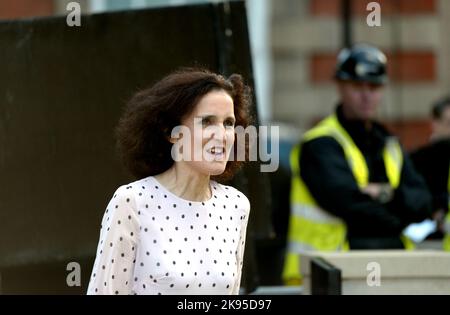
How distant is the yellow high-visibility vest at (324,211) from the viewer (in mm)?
7227

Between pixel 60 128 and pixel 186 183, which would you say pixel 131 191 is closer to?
pixel 186 183

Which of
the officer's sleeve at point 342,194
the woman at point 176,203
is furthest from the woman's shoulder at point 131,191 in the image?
the officer's sleeve at point 342,194

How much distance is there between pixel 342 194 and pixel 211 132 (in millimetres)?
3187

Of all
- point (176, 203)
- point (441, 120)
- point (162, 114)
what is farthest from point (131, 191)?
point (441, 120)

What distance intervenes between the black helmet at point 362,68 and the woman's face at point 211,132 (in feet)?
12.2

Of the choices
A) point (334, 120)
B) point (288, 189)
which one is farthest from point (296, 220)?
point (288, 189)

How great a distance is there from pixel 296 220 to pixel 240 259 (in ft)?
10.9

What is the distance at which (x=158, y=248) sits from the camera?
3896 millimetres

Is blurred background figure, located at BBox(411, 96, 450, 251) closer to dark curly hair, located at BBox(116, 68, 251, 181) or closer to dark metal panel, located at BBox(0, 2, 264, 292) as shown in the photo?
dark metal panel, located at BBox(0, 2, 264, 292)

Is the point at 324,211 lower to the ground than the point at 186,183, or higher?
lower

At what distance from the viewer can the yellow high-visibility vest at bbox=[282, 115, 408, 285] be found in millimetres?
7227

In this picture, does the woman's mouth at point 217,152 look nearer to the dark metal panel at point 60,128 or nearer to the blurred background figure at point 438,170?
the dark metal panel at point 60,128

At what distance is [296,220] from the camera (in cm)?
745
